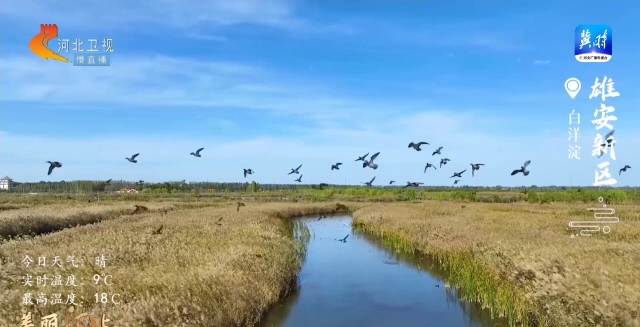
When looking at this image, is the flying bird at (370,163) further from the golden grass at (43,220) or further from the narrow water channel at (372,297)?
the golden grass at (43,220)

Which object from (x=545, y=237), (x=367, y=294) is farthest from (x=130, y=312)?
(x=545, y=237)

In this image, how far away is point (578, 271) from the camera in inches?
399

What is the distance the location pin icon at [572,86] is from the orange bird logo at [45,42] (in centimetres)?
1409

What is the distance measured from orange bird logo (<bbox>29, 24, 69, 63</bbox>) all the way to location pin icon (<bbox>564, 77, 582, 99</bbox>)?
14089mm

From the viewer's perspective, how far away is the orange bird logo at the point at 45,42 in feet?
37.2

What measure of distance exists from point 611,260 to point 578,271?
2.01 meters

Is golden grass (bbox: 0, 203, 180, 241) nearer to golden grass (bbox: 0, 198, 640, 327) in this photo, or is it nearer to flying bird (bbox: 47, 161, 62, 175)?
flying bird (bbox: 47, 161, 62, 175)

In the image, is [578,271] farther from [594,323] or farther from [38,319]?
[38,319]

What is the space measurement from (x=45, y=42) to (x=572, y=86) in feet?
48.4

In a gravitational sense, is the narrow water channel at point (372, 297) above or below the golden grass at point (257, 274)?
below

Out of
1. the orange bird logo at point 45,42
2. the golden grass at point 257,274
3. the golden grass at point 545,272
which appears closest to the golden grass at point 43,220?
the golden grass at point 257,274

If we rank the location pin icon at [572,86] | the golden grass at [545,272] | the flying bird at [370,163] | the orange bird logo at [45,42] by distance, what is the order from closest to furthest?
the golden grass at [545,272], the orange bird logo at [45,42], the location pin icon at [572,86], the flying bird at [370,163]

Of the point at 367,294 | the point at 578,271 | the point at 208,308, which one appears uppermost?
the point at 578,271

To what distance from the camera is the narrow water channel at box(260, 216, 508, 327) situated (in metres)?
12.1
